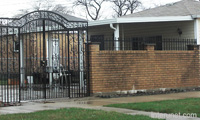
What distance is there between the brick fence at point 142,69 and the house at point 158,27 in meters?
0.59

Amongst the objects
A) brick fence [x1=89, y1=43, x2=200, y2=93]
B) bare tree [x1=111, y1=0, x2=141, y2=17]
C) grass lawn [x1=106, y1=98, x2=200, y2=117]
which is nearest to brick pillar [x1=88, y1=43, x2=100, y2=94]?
brick fence [x1=89, y1=43, x2=200, y2=93]

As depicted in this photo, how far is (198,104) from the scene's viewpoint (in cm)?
1152

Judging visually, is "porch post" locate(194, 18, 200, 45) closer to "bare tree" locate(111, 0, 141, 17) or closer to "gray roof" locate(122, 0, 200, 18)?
"gray roof" locate(122, 0, 200, 18)

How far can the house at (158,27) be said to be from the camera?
1753 cm

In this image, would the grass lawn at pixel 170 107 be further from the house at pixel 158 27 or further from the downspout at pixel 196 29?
the downspout at pixel 196 29

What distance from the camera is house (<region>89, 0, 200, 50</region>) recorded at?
57.5 feet

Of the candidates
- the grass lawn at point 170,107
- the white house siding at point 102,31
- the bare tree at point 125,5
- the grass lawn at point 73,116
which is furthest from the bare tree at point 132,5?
the grass lawn at point 73,116

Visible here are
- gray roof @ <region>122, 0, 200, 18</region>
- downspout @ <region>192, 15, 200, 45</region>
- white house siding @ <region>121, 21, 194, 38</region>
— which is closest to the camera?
downspout @ <region>192, 15, 200, 45</region>

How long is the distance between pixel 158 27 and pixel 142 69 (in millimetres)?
5482

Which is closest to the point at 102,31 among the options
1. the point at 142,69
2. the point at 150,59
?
the point at 150,59

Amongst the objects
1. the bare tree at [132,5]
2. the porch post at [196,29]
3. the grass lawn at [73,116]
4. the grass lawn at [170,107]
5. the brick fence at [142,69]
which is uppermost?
the bare tree at [132,5]

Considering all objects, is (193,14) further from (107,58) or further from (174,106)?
(174,106)

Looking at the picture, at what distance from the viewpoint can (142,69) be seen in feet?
52.9

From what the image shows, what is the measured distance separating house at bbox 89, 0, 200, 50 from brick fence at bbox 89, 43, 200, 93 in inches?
23.4
